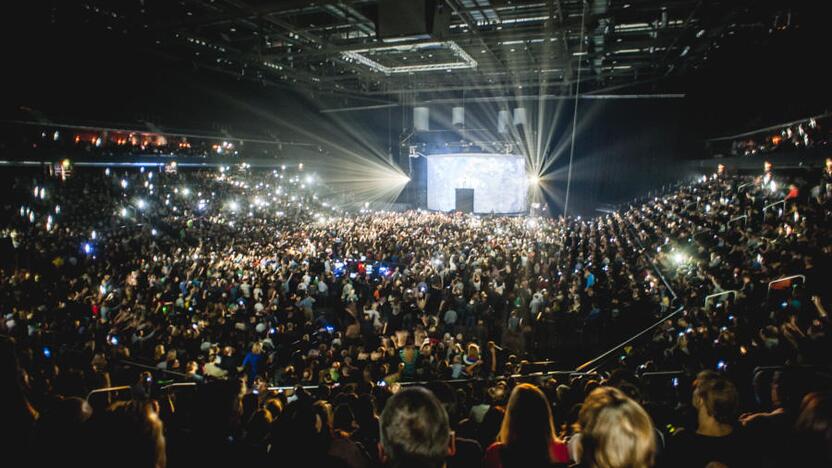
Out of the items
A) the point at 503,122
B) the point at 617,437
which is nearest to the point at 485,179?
the point at 503,122

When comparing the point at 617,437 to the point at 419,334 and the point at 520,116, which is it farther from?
the point at 520,116

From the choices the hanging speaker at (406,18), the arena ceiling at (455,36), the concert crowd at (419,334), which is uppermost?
the arena ceiling at (455,36)

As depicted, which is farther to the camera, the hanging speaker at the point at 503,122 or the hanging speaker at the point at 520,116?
the hanging speaker at the point at 503,122

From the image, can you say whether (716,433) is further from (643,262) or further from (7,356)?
(643,262)

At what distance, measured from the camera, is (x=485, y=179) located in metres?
23.4

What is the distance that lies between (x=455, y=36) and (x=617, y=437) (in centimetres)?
1174

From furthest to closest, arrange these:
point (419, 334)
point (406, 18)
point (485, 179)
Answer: point (485, 179) < point (419, 334) < point (406, 18)

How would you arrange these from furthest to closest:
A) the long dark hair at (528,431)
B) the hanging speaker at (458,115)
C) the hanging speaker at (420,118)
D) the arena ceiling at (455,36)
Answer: the hanging speaker at (420,118), the hanging speaker at (458,115), the arena ceiling at (455,36), the long dark hair at (528,431)

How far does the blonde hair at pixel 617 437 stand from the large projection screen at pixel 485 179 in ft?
72.0

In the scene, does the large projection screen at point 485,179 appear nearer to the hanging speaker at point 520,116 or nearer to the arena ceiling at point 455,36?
the hanging speaker at point 520,116

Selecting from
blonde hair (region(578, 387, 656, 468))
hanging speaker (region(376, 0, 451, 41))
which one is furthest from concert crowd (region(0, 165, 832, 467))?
hanging speaker (region(376, 0, 451, 41))

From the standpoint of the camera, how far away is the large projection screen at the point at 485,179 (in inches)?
906

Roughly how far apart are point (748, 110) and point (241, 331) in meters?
Answer: 18.3

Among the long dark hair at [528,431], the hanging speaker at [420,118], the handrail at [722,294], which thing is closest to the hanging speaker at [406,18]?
the long dark hair at [528,431]
